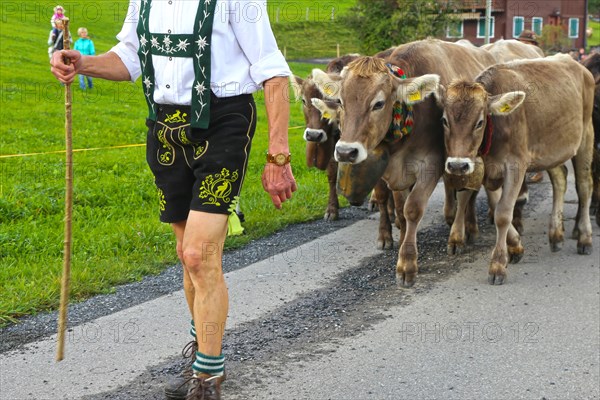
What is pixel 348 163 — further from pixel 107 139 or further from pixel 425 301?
pixel 107 139

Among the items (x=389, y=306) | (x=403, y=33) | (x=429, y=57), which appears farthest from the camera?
(x=403, y=33)

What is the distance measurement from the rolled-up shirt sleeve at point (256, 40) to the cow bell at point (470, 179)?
10.6 feet

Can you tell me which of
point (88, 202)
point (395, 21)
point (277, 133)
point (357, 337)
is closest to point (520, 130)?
point (357, 337)

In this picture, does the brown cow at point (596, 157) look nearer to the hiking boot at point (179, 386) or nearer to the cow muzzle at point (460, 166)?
the cow muzzle at point (460, 166)

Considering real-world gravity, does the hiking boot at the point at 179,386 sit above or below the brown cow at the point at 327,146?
below

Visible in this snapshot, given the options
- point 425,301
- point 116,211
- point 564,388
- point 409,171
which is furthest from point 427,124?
Result: point 116,211

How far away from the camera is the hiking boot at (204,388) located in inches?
157

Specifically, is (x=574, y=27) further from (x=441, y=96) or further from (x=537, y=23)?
(x=441, y=96)

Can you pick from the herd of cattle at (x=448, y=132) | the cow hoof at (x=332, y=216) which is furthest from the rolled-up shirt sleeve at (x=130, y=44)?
the cow hoof at (x=332, y=216)

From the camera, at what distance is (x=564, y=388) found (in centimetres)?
464

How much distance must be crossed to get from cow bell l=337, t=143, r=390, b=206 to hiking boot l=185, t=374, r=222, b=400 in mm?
2900

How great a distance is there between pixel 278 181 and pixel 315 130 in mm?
3976

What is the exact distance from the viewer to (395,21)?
130 ft

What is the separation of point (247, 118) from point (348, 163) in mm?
2384
